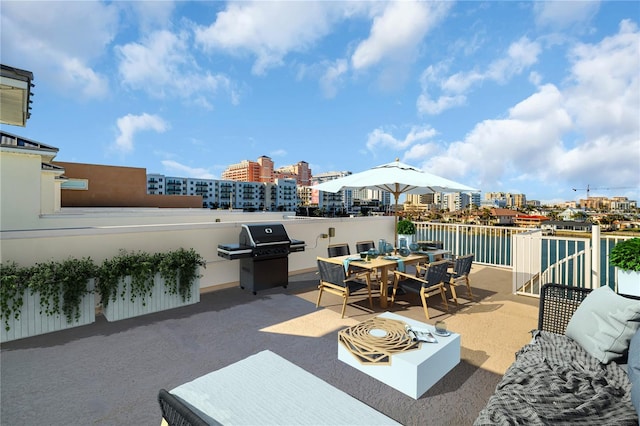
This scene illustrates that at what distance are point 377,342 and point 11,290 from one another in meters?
3.72

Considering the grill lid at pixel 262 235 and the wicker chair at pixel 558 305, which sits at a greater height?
the grill lid at pixel 262 235

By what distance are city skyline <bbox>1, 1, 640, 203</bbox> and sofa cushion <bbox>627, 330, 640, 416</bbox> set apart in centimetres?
461

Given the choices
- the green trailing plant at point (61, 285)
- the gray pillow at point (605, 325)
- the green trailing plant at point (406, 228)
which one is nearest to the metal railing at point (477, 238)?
the green trailing plant at point (406, 228)

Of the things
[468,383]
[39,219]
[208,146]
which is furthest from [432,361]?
[208,146]

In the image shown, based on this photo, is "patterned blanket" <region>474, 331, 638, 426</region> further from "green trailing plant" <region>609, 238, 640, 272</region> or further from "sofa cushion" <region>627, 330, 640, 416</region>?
"green trailing plant" <region>609, 238, 640, 272</region>

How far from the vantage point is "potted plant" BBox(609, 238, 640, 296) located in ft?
10.3

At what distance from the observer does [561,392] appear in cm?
162

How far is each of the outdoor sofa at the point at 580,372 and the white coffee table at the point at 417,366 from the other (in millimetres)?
546

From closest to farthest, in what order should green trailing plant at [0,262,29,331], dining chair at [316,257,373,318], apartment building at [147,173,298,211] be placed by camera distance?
green trailing plant at [0,262,29,331], dining chair at [316,257,373,318], apartment building at [147,173,298,211]

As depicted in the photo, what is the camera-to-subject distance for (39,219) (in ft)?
18.5

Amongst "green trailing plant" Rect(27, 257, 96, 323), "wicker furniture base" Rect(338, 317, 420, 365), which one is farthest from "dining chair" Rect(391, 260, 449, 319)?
"green trailing plant" Rect(27, 257, 96, 323)

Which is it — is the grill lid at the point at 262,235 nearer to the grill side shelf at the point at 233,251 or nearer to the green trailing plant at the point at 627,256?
the grill side shelf at the point at 233,251

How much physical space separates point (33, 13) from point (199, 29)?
16.4ft

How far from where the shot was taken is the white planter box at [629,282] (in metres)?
3.14
